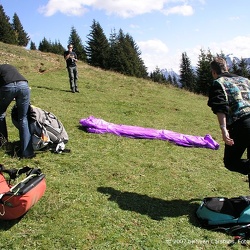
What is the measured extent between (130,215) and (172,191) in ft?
4.39

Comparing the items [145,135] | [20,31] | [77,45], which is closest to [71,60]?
[145,135]

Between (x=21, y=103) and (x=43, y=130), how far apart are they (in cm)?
74

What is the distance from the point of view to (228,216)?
14.3 feet

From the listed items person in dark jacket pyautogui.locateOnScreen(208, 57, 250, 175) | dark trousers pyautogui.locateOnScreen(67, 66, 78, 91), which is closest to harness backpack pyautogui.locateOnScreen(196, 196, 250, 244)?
person in dark jacket pyautogui.locateOnScreen(208, 57, 250, 175)

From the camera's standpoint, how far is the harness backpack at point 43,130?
20.5 ft

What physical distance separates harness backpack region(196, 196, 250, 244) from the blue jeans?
3.70m

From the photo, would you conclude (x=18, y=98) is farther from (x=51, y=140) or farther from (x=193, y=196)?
(x=193, y=196)

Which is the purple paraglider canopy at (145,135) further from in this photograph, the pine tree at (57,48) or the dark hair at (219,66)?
the pine tree at (57,48)

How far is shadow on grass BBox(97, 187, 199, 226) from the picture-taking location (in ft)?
15.6

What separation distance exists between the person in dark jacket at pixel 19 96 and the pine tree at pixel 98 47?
51.4 metres

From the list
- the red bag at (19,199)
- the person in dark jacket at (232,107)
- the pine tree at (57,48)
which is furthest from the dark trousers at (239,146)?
the pine tree at (57,48)

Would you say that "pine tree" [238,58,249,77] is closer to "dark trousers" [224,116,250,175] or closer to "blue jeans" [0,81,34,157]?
"dark trousers" [224,116,250,175]

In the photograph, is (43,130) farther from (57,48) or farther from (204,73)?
(57,48)

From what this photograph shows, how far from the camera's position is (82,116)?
36.5 feet
